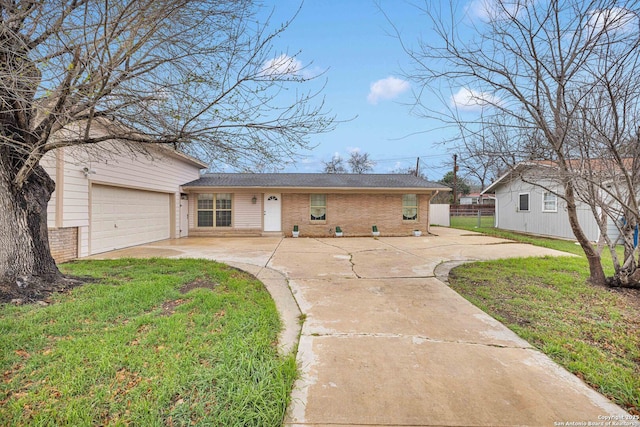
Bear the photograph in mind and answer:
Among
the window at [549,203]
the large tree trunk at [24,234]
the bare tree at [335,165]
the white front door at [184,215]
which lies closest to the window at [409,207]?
the window at [549,203]

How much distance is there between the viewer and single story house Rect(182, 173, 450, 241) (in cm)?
1289

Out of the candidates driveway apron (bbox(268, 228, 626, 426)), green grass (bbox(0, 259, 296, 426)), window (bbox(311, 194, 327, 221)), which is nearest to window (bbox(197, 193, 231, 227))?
window (bbox(311, 194, 327, 221))

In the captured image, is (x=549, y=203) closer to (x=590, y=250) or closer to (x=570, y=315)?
(x=590, y=250)

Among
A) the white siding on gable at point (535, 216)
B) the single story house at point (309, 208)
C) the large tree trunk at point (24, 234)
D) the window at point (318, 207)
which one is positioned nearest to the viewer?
the large tree trunk at point (24, 234)

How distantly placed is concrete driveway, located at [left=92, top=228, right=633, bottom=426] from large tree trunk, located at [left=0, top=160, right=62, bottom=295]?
3.50m

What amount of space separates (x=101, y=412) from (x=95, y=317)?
73.3 inches

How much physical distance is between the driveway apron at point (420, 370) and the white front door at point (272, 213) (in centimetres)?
865

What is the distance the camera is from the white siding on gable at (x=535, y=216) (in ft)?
36.6

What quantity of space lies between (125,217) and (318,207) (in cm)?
727

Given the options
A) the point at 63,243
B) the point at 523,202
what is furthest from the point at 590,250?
the point at 523,202

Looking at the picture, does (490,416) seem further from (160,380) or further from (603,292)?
(603,292)

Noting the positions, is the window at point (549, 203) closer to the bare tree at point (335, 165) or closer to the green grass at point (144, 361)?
the green grass at point (144, 361)

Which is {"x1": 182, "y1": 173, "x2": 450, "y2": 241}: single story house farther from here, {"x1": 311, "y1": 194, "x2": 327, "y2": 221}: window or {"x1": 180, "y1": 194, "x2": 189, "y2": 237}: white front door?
{"x1": 180, "y1": 194, "x2": 189, "y2": 237}: white front door

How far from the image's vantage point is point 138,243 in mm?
9773
